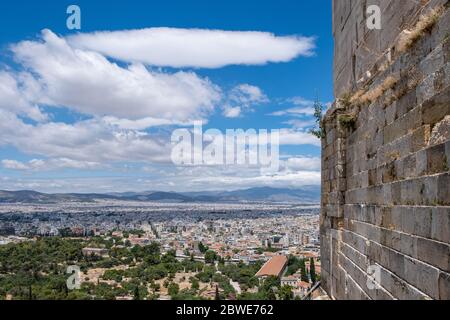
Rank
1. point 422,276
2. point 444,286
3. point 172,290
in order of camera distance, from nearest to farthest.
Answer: point 444,286 → point 422,276 → point 172,290

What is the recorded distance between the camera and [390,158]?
14.2 ft

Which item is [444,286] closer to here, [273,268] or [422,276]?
[422,276]

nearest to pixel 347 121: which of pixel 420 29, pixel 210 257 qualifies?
pixel 420 29

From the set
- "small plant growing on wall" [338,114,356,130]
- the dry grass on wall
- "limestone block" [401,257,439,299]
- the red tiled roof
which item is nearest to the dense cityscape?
the red tiled roof

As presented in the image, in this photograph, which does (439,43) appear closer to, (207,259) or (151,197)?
(207,259)

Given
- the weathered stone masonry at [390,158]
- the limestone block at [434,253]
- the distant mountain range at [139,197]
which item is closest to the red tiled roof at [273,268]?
the weathered stone masonry at [390,158]

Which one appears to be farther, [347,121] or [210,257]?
[210,257]

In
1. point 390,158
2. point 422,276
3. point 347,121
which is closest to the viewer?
point 422,276

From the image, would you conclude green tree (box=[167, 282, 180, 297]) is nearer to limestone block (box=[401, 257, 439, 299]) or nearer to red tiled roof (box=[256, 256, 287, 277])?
red tiled roof (box=[256, 256, 287, 277])

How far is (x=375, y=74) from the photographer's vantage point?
504 cm

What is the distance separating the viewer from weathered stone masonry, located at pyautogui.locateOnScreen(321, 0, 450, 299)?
3166mm
